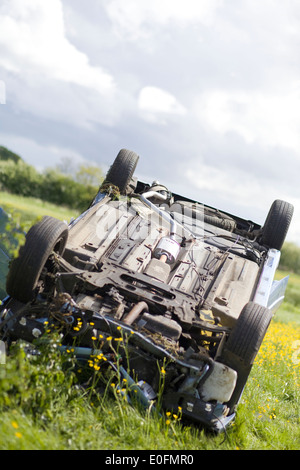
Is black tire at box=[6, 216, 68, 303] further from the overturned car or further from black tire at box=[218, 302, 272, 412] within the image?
black tire at box=[218, 302, 272, 412]

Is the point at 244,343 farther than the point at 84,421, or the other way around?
the point at 244,343

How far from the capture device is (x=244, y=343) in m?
4.33

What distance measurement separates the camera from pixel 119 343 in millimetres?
4203

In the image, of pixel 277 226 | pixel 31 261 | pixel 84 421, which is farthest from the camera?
pixel 277 226

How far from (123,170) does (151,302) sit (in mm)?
2878

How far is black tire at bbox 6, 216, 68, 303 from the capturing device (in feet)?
14.7

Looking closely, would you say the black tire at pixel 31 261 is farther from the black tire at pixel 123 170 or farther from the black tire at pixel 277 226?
the black tire at pixel 277 226

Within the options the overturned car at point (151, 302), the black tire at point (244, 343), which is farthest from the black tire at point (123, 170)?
the black tire at point (244, 343)

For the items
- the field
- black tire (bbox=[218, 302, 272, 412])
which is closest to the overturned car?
black tire (bbox=[218, 302, 272, 412])

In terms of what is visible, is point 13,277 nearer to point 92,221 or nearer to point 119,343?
point 119,343

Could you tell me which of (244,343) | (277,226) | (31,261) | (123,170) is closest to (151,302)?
(244,343)

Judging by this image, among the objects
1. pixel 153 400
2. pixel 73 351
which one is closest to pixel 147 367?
pixel 153 400

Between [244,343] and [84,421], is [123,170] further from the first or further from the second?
[84,421]

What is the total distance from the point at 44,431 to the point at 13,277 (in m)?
1.56
